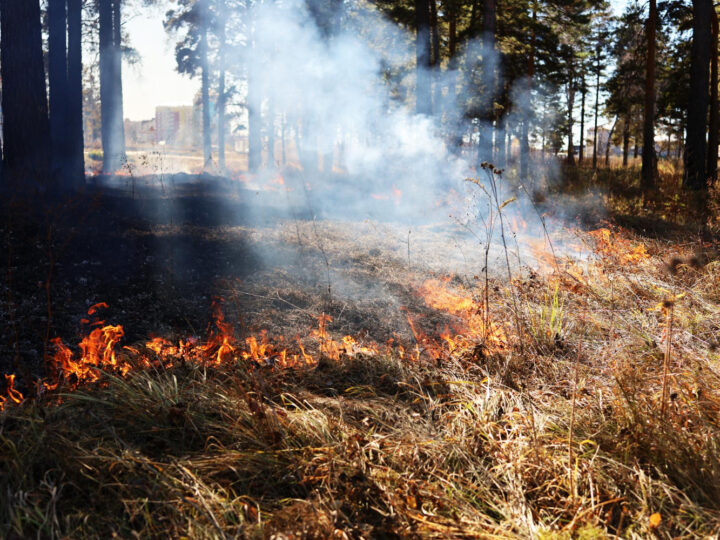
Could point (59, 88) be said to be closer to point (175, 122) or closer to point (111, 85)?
point (111, 85)

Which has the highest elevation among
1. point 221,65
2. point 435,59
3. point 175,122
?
point 175,122

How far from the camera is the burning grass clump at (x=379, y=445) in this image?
5.67 feet

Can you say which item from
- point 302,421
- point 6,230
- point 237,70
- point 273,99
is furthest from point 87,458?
point 237,70

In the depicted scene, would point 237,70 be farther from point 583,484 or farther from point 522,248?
point 583,484

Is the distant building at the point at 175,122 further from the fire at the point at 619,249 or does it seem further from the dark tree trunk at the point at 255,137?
the fire at the point at 619,249

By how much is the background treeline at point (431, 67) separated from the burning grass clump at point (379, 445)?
204 inches

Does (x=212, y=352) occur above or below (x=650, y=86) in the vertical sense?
below

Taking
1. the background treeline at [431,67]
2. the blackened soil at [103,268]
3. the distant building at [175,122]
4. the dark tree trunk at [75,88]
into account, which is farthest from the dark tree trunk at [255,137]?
the distant building at [175,122]

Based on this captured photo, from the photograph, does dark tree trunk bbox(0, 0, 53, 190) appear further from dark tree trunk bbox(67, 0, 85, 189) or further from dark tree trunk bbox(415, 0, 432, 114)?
dark tree trunk bbox(415, 0, 432, 114)

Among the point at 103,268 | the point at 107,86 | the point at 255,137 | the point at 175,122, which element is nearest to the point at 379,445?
the point at 103,268

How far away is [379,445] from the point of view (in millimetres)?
2207

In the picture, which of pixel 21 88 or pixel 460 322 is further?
pixel 21 88

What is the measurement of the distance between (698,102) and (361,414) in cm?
1312

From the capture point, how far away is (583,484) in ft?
6.42
